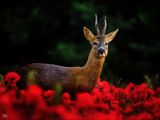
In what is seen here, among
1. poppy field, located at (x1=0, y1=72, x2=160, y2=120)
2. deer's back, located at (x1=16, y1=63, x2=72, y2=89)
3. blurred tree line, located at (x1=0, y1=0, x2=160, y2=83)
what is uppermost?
blurred tree line, located at (x1=0, y1=0, x2=160, y2=83)

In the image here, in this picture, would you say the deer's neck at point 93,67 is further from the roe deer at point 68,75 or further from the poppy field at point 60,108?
the poppy field at point 60,108

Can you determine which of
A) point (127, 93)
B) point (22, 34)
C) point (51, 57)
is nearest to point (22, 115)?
point (127, 93)

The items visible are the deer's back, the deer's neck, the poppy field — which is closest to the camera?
the poppy field

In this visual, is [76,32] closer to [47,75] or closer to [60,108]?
[47,75]

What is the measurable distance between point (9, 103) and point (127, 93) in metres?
3.61

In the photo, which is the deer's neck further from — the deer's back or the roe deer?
the deer's back

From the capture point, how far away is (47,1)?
20.4m

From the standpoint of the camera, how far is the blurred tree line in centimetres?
1886

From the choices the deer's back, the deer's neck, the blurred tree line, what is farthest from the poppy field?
the blurred tree line

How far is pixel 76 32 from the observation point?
1977 centimetres

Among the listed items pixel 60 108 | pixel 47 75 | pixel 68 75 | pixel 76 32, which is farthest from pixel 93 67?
pixel 76 32

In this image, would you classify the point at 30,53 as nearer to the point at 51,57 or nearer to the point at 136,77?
the point at 51,57

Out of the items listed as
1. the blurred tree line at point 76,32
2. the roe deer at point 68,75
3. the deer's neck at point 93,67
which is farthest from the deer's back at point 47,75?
the blurred tree line at point 76,32

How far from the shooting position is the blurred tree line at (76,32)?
18859mm
